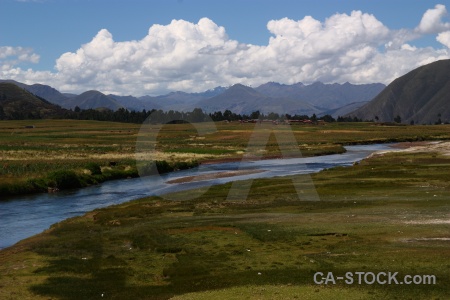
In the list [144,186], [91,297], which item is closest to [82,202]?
[144,186]

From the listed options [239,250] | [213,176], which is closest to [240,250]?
[239,250]

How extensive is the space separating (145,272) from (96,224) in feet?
53.6

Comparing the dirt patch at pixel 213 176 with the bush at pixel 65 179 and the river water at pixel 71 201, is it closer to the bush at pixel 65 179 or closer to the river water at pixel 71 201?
the river water at pixel 71 201

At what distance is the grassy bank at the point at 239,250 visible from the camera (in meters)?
23.8

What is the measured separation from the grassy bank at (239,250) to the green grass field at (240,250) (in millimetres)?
67

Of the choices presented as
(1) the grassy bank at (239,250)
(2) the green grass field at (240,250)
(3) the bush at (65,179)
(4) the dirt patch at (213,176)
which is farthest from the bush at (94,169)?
(1) the grassy bank at (239,250)

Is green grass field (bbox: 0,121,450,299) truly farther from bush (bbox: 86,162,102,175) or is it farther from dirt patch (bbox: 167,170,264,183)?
bush (bbox: 86,162,102,175)

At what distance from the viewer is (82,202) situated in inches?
2288

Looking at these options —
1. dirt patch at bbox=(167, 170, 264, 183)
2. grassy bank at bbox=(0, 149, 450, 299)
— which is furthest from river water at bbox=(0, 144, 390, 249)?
grassy bank at bbox=(0, 149, 450, 299)

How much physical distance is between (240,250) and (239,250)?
0.20 ft

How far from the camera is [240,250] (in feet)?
101

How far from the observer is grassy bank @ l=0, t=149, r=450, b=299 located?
23812 millimetres

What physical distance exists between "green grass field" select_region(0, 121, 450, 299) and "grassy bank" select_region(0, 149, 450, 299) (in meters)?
0.07

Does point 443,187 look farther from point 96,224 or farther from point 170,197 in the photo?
point 96,224
